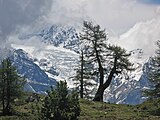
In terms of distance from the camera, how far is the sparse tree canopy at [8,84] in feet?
148

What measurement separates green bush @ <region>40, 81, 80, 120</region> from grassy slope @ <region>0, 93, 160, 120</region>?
543 cm

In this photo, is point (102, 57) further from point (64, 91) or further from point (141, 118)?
point (64, 91)

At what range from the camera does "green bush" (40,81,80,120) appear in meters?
35.7

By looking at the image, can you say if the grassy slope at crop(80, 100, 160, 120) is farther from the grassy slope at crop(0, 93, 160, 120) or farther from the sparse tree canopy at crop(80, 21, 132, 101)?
the sparse tree canopy at crop(80, 21, 132, 101)

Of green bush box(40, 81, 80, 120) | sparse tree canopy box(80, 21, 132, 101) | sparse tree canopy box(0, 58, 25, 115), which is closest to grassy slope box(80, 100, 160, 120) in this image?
Result: green bush box(40, 81, 80, 120)

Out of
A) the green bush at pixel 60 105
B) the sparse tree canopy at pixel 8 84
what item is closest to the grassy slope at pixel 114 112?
the green bush at pixel 60 105

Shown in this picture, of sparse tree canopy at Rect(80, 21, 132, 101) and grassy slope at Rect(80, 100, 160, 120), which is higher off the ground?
sparse tree canopy at Rect(80, 21, 132, 101)

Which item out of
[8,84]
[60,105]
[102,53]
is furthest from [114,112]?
[102,53]

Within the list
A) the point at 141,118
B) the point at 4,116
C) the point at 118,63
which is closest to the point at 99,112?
the point at 141,118

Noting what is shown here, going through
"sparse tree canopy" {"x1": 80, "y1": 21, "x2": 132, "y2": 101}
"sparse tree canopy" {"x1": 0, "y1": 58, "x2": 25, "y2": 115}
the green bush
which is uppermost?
"sparse tree canopy" {"x1": 80, "y1": 21, "x2": 132, "y2": 101}

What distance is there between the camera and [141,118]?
41.7 m

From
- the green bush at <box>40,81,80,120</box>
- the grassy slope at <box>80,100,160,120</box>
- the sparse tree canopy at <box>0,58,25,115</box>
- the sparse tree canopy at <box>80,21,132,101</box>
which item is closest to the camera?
the green bush at <box>40,81,80,120</box>

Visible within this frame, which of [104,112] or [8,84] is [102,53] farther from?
[8,84]

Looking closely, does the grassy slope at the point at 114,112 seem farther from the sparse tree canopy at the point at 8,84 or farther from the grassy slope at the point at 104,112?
the sparse tree canopy at the point at 8,84
